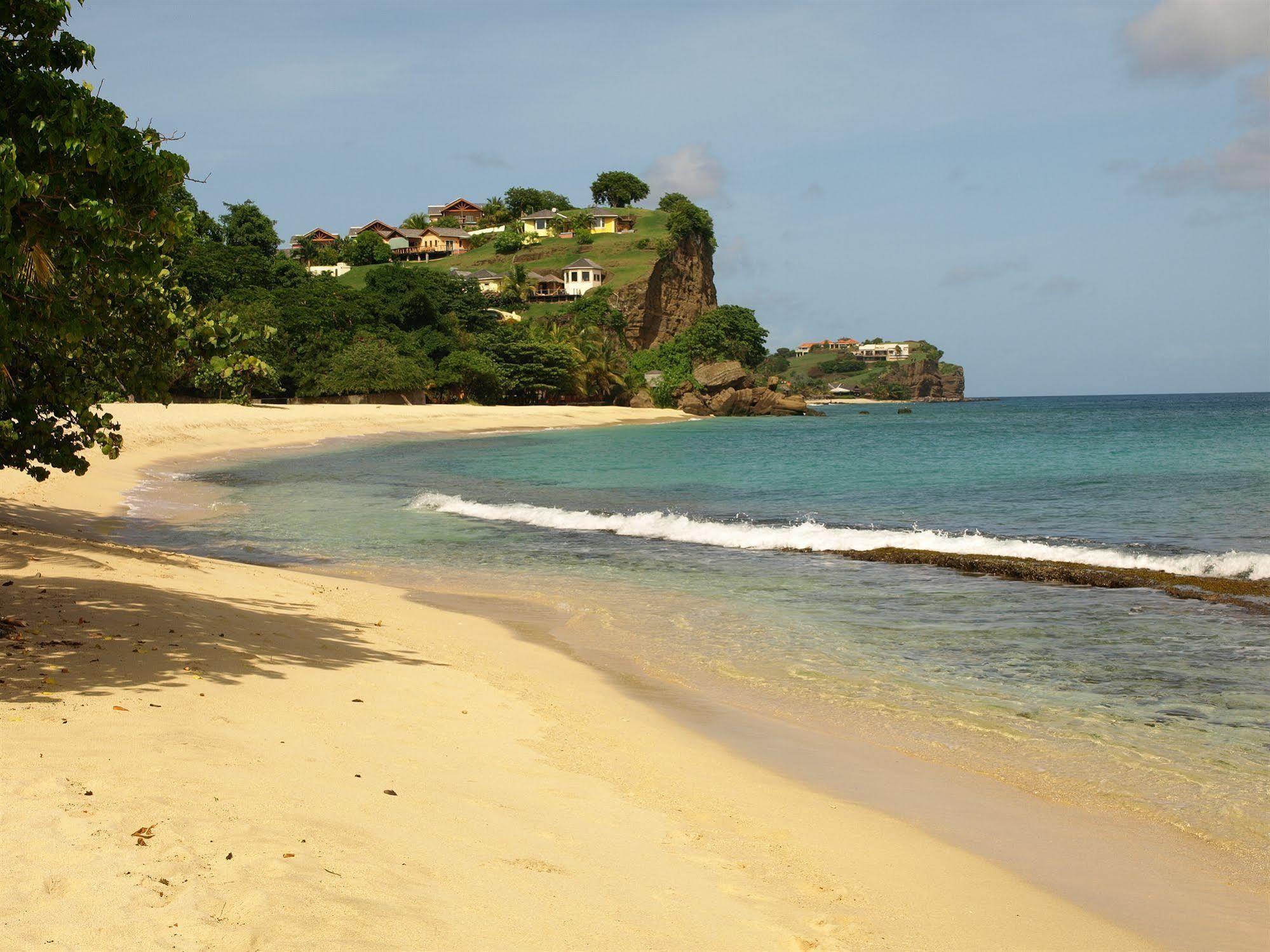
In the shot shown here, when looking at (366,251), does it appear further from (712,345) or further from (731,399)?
(731,399)

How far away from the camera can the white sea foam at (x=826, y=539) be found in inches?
637

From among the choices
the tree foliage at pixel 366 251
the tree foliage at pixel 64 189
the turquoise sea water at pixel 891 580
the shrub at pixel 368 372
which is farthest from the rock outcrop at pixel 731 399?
the tree foliage at pixel 64 189

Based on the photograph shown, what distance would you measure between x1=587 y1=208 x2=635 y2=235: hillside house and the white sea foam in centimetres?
14169

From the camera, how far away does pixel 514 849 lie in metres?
5.00

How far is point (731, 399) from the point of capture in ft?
365

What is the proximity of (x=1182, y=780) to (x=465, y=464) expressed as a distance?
35.9 meters

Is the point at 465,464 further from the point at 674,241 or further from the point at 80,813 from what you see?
the point at 674,241

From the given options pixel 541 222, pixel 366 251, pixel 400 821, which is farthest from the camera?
pixel 541 222

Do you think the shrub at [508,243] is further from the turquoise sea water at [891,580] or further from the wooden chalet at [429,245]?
the turquoise sea water at [891,580]

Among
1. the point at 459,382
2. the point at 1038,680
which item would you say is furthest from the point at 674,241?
the point at 1038,680

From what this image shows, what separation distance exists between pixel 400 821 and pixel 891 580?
11899mm

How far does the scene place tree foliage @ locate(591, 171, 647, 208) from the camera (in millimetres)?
184125

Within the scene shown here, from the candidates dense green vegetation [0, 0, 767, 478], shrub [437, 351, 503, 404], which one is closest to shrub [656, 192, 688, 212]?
dense green vegetation [0, 0, 767, 478]

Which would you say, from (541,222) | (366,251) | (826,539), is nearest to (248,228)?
(366,251)
